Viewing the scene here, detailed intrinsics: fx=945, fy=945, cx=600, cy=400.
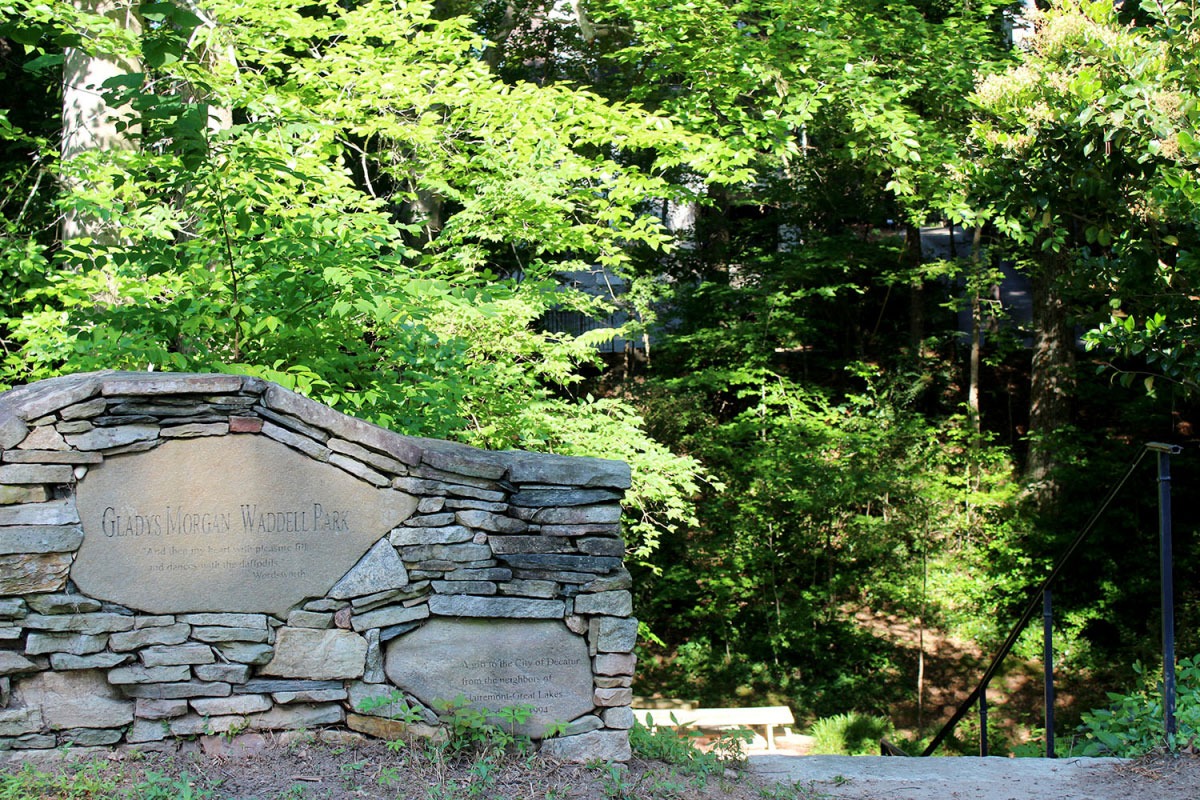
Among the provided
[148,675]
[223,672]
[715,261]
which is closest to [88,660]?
[148,675]

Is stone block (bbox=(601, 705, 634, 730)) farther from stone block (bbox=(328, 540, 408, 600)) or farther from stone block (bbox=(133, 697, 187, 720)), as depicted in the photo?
stone block (bbox=(133, 697, 187, 720))

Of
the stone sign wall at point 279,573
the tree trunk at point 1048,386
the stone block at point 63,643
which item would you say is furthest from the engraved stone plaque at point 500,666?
the tree trunk at point 1048,386

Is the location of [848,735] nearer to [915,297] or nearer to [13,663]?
[915,297]

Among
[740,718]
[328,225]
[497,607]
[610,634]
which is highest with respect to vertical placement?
[328,225]

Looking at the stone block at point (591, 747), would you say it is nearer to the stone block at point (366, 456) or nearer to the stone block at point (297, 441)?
the stone block at point (366, 456)

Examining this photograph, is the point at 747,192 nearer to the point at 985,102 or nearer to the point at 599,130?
the point at 599,130

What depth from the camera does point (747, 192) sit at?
12.9 m

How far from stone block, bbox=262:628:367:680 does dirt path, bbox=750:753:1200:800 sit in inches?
70.1

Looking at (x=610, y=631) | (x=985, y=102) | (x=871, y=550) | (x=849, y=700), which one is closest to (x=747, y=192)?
(x=871, y=550)

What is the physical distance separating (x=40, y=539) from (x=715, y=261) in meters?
11.2

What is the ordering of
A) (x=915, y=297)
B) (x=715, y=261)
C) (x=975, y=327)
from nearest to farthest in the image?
1. (x=975, y=327)
2. (x=915, y=297)
3. (x=715, y=261)

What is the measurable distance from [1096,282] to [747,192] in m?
7.92

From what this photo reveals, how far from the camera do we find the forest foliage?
4891 mm

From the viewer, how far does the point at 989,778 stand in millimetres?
3990
